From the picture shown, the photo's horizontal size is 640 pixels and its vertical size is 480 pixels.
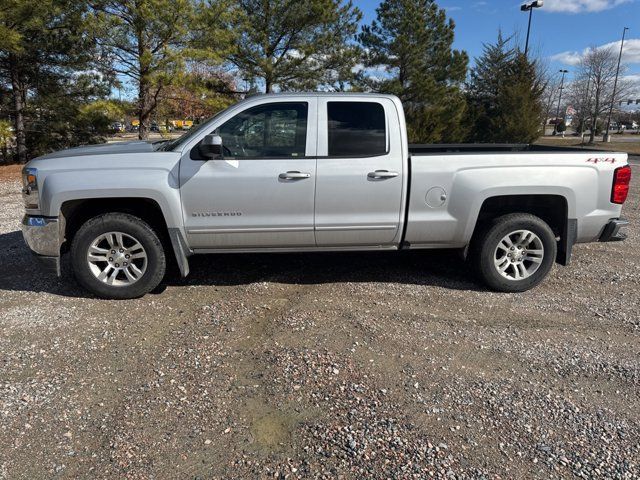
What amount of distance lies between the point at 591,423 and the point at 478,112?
A: 22419mm

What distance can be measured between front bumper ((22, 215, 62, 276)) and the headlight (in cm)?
13

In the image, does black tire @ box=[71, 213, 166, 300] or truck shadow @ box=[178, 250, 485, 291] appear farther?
truck shadow @ box=[178, 250, 485, 291]

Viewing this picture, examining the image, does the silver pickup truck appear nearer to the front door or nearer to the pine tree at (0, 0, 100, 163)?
the front door

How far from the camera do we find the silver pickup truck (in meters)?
4.39

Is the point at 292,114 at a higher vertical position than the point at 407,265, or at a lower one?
higher

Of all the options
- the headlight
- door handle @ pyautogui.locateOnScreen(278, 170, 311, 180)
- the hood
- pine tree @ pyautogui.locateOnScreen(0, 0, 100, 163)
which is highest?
pine tree @ pyautogui.locateOnScreen(0, 0, 100, 163)

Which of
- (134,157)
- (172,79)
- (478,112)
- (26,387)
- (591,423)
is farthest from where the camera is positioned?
(478,112)

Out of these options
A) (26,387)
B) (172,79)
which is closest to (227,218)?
(26,387)

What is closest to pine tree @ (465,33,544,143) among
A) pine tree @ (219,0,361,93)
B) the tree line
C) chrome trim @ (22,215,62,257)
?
the tree line

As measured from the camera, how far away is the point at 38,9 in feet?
44.1

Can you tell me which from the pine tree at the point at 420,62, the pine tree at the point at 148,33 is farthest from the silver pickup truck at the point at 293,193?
the pine tree at the point at 420,62

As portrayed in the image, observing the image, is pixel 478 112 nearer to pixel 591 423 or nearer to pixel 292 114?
pixel 292 114

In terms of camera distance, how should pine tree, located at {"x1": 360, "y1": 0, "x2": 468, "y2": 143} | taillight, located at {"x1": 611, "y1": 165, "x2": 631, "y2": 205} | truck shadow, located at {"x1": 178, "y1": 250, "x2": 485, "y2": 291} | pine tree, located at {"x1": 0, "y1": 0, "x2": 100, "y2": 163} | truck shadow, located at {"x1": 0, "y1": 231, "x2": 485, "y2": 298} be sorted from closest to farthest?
taillight, located at {"x1": 611, "y1": 165, "x2": 631, "y2": 205} → truck shadow, located at {"x1": 0, "y1": 231, "x2": 485, "y2": 298} → truck shadow, located at {"x1": 178, "y1": 250, "x2": 485, "y2": 291} → pine tree, located at {"x1": 0, "y1": 0, "x2": 100, "y2": 163} → pine tree, located at {"x1": 360, "y1": 0, "x2": 468, "y2": 143}

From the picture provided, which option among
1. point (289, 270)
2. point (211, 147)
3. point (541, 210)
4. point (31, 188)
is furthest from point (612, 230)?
point (31, 188)
